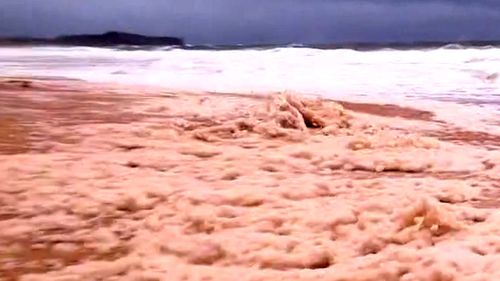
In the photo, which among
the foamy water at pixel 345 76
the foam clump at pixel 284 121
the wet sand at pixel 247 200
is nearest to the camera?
the wet sand at pixel 247 200

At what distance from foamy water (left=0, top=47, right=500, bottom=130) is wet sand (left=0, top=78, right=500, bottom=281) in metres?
3.22

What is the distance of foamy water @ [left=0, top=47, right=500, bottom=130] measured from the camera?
36.5 feet

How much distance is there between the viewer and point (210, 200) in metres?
3.43

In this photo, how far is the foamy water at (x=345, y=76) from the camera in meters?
11.1

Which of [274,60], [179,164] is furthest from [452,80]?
[179,164]

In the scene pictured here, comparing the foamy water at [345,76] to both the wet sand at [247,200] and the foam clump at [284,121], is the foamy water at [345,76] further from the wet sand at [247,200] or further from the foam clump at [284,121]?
the wet sand at [247,200]

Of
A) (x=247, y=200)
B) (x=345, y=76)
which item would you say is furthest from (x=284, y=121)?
(x=345, y=76)

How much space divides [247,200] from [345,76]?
14.3 meters

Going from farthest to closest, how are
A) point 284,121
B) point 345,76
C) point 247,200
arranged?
point 345,76, point 284,121, point 247,200

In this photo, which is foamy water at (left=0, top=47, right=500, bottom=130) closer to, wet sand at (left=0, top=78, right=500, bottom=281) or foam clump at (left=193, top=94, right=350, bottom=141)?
foam clump at (left=193, top=94, right=350, bottom=141)

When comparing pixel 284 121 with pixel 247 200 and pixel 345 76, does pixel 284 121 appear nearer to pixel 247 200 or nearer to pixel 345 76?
pixel 247 200

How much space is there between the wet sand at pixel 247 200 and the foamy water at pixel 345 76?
322cm

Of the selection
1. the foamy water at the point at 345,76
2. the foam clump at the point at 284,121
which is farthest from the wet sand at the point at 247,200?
the foamy water at the point at 345,76

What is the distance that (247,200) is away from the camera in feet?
11.4
